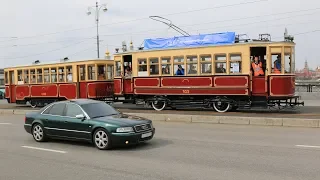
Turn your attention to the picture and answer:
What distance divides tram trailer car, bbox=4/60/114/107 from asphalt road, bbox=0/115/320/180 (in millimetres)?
11599

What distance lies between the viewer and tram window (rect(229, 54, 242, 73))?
18.4 meters

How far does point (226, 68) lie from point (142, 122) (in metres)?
9.67

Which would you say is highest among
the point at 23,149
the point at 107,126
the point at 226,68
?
the point at 226,68

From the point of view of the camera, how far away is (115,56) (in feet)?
74.1

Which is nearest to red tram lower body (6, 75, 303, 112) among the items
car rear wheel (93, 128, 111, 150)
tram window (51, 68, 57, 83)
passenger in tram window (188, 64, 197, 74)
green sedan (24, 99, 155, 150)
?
passenger in tram window (188, 64, 197, 74)

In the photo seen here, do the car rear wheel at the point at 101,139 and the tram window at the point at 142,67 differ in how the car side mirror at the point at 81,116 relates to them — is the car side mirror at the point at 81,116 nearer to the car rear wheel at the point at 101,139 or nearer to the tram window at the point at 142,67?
the car rear wheel at the point at 101,139

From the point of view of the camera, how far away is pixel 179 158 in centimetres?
860

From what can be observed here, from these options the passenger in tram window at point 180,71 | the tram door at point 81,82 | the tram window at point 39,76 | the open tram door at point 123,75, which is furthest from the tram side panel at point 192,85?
the tram window at point 39,76

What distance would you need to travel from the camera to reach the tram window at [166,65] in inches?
804

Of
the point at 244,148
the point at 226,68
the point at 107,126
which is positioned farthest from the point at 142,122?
the point at 226,68

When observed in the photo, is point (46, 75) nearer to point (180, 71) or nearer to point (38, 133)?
point (180, 71)

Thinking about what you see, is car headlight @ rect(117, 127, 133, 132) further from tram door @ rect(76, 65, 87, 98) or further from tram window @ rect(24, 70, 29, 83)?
tram window @ rect(24, 70, 29, 83)

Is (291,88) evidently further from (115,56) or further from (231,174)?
(231,174)

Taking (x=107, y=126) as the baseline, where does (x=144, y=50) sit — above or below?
above
